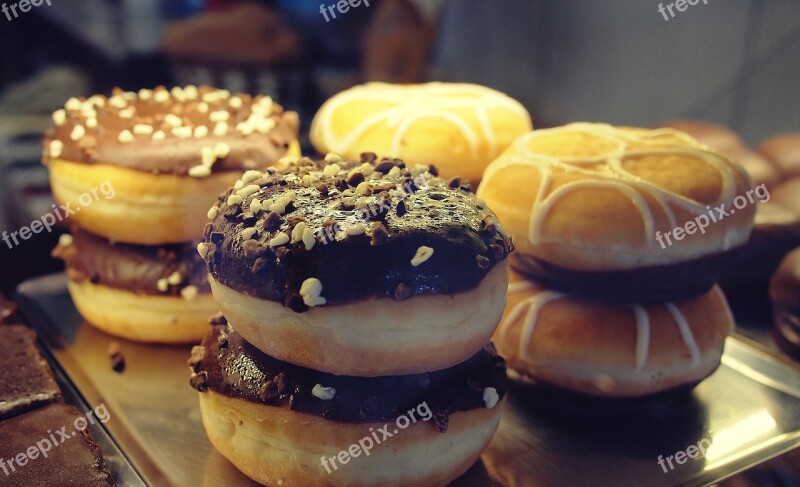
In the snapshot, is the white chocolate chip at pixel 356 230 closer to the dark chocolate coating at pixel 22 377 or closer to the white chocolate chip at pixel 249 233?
the white chocolate chip at pixel 249 233

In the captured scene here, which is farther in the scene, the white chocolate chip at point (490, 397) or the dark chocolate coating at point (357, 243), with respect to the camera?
the white chocolate chip at point (490, 397)

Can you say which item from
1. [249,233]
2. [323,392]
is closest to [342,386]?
[323,392]

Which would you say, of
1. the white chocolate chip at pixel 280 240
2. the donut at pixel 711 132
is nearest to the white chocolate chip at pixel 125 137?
the white chocolate chip at pixel 280 240

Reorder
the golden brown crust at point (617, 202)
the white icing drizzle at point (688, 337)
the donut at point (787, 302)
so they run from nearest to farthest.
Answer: the golden brown crust at point (617, 202) → the white icing drizzle at point (688, 337) → the donut at point (787, 302)

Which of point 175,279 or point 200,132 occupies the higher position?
point 200,132

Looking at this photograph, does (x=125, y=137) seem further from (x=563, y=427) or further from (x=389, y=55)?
(x=563, y=427)

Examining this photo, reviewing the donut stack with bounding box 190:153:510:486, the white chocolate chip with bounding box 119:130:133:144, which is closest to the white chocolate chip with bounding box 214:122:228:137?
the white chocolate chip with bounding box 119:130:133:144
